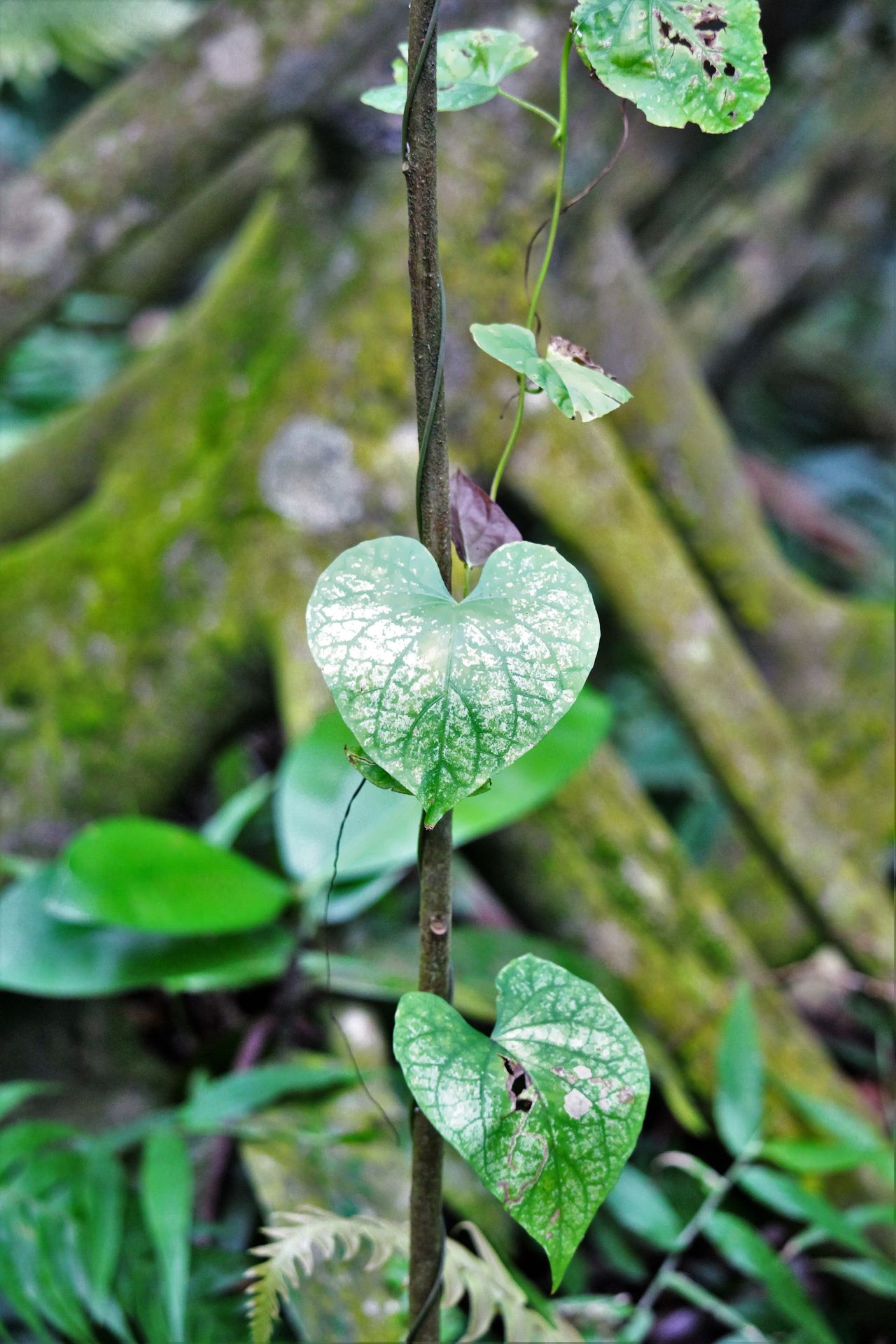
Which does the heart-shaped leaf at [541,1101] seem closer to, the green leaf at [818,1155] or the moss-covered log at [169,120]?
the green leaf at [818,1155]

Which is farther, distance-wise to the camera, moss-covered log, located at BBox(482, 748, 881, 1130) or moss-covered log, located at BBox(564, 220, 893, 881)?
moss-covered log, located at BBox(564, 220, 893, 881)

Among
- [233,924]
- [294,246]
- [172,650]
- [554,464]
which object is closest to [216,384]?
[294,246]

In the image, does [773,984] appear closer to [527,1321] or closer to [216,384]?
[527,1321]

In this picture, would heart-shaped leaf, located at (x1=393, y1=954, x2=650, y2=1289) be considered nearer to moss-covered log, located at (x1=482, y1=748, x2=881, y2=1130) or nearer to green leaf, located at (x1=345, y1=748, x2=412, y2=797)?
green leaf, located at (x1=345, y1=748, x2=412, y2=797)

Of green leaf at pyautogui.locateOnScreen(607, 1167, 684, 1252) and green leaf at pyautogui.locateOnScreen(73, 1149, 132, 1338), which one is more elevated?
green leaf at pyautogui.locateOnScreen(73, 1149, 132, 1338)

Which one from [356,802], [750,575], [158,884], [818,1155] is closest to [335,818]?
[356,802]

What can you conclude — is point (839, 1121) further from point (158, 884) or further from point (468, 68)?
point (468, 68)

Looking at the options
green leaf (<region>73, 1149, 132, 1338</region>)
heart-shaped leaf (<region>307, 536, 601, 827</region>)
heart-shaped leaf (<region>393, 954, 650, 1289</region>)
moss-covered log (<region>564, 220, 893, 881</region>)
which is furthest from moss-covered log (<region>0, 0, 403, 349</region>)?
heart-shaped leaf (<region>393, 954, 650, 1289</region>)

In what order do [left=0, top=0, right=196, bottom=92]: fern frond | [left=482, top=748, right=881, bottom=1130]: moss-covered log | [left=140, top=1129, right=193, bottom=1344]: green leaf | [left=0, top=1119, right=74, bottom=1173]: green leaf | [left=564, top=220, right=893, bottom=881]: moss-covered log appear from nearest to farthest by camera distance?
1. [left=140, top=1129, right=193, bottom=1344]: green leaf
2. [left=0, top=1119, right=74, bottom=1173]: green leaf
3. [left=482, top=748, right=881, bottom=1130]: moss-covered log
4. [left=564, top=220, right=893, bottom=881]: moss-covered log
5. [left=0, top=0, right=196, bottom=92]: fern frond

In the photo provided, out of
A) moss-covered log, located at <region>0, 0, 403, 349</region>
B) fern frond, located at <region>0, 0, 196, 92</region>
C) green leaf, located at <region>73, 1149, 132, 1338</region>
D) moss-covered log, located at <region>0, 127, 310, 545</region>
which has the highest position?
fern frond, located at <region>0, 0, 196, 92</region>
